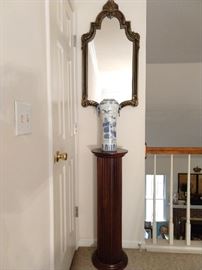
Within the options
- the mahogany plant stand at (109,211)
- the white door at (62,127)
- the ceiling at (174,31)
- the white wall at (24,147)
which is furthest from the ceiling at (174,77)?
the white wall at (24,147)

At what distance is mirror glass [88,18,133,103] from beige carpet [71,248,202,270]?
4.31 feet

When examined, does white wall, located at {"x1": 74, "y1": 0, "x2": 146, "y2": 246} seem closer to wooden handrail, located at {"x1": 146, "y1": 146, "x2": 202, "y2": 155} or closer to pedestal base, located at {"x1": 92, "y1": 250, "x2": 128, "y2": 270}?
wooden handrail, located at {"x1": 146, "y1": 146, "x2": 202, "y2": 155}

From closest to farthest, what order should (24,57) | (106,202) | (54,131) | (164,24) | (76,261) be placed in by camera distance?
(24,57) < (54,131) < (106,202) < (76,261) < (164,24)

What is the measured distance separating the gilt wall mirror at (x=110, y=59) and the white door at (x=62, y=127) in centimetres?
19

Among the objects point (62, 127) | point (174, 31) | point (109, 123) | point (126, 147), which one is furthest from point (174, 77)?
point (62, 127)

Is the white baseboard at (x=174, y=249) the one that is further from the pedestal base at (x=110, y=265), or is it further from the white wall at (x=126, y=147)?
the pedestal base at (x=110, y=265)

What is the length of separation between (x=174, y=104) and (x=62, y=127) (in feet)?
14.9

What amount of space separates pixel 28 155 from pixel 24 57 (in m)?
0.37

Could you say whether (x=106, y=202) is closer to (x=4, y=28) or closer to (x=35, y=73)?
(x=35, y=73)

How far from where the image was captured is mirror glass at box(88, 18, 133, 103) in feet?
6.48

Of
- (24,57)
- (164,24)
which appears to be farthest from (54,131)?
(164,24)

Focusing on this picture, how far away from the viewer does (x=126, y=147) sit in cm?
205

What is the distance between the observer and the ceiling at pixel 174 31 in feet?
10.1

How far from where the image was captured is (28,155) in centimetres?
91
